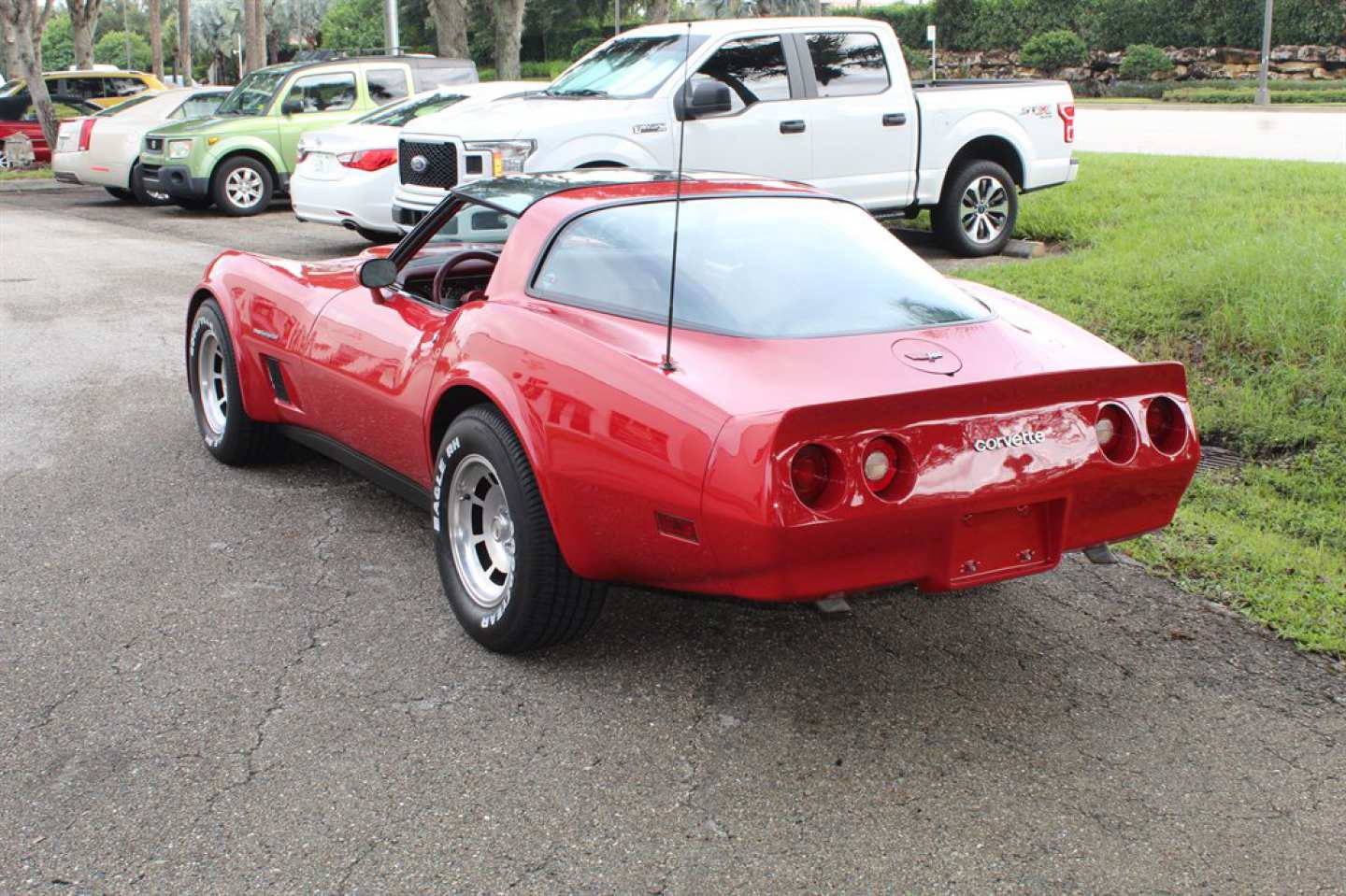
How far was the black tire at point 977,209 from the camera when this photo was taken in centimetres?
1151

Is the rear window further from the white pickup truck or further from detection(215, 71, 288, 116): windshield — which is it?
detection(215, 71, 288, 116): windshield

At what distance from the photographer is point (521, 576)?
400 centimetres

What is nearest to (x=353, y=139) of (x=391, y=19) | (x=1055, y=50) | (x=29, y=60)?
(x=391, y=19)

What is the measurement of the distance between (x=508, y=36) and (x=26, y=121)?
1140cm

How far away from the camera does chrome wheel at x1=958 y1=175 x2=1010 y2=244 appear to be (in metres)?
11.6

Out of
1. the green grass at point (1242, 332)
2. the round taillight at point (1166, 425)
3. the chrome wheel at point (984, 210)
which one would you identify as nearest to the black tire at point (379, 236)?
the chrome wheel at point (984, 210)

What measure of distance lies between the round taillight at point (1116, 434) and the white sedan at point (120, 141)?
53.5 ft

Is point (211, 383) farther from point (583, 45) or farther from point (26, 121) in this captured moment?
point (583, 45)

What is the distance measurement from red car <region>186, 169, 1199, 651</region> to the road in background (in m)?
12.2

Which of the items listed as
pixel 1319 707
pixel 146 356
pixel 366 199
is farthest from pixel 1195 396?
pixel 366 199

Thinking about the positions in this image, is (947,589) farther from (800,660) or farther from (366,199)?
(366,199)

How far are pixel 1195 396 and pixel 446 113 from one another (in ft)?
20.9

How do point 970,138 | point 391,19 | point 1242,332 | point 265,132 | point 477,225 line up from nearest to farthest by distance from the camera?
point 477,225 → point 1242,332 → point 970,138 → point 265,132 → point 391,19

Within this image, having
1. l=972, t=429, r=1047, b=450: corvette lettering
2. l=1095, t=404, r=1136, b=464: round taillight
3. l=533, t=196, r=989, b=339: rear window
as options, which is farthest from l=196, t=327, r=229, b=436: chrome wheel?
l=1095, t=404, r=1136, b=464: round taillight
